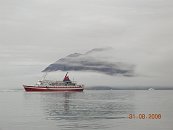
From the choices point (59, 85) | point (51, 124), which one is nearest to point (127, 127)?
point (51, 124)

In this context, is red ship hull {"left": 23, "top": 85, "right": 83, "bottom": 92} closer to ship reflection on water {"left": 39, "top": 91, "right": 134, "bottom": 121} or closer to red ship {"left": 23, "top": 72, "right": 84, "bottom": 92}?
red ship {"left": 23, "top": 72, "right": 84, "bottom": 92}

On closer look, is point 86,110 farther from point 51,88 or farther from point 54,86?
point 51,88

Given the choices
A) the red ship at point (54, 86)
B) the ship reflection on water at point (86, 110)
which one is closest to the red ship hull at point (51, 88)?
the red ship at point (54, 86)

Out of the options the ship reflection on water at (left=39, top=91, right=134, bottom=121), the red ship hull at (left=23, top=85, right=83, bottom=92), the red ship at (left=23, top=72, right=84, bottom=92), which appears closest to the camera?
the ship reflection on water at (left=39, top=91, right=134, bottom=121)

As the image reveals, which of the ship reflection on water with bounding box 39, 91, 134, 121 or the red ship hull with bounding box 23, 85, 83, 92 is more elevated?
the red ship hull with bounding box 23, 85, 83, 92

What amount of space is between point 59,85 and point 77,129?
129 feet

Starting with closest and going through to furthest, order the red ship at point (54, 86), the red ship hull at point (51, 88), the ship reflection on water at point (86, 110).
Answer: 1. the ship reflection on water at point (86, 110)
2. the red ship at point (54, 86)
3. the red ship hull at point (51, 88)

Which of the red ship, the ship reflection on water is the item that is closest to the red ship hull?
the red ship

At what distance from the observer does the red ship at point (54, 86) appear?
5070cm

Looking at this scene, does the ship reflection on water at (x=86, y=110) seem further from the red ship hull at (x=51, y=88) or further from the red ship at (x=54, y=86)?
the red ship hull at (x=51, y=88)

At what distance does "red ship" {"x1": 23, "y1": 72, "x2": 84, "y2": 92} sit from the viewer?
5070 cm

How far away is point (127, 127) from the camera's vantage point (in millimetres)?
13062

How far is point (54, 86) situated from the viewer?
171 ft

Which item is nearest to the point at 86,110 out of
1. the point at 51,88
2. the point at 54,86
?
the point at 54,86
